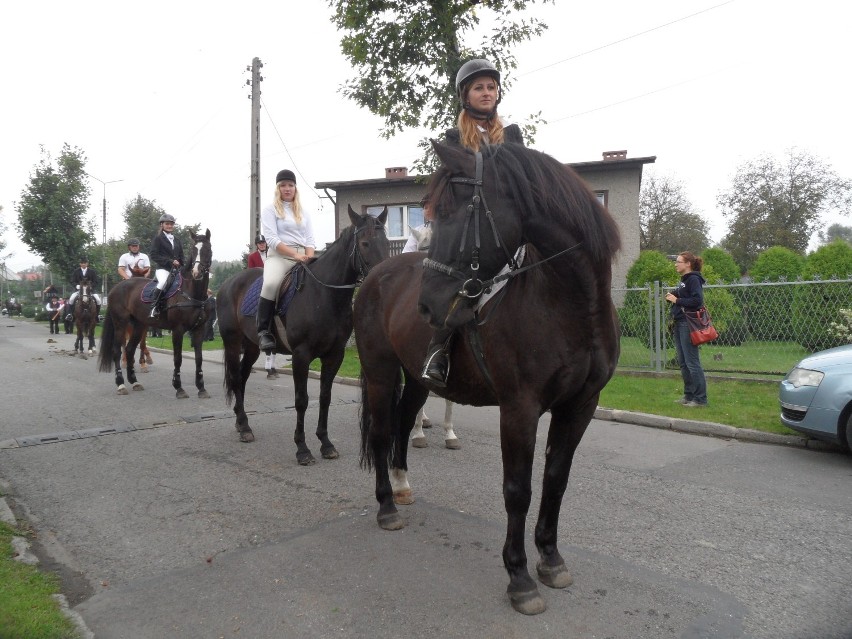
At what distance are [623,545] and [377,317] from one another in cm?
225

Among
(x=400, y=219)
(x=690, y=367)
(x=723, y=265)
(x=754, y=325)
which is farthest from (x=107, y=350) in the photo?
(x=723, y=265)

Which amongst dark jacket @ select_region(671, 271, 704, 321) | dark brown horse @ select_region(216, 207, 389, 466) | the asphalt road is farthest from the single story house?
the asphalt road

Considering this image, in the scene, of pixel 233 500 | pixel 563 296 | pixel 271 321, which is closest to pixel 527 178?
pixel 563 296

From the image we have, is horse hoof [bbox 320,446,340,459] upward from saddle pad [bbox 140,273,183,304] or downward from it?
downward

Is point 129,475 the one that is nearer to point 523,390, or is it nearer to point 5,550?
point 5,550

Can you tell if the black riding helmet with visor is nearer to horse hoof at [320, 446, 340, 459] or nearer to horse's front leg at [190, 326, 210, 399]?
horse hoof at [320, 446, 340, 459]

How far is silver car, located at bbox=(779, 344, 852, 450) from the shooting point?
5.46m

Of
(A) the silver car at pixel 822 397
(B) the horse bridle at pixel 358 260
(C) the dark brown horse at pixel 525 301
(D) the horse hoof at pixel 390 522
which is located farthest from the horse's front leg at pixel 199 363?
(A) the silver car at pixel 822 397

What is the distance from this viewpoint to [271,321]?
6.30m

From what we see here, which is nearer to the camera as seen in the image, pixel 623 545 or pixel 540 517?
pixel 540 517

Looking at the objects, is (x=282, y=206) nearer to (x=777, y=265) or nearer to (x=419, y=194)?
(x=777, y=265)

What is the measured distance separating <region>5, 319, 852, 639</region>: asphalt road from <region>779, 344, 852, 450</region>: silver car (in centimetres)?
32

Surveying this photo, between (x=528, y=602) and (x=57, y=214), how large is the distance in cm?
3799

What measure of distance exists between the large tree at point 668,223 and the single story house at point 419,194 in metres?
18.4
